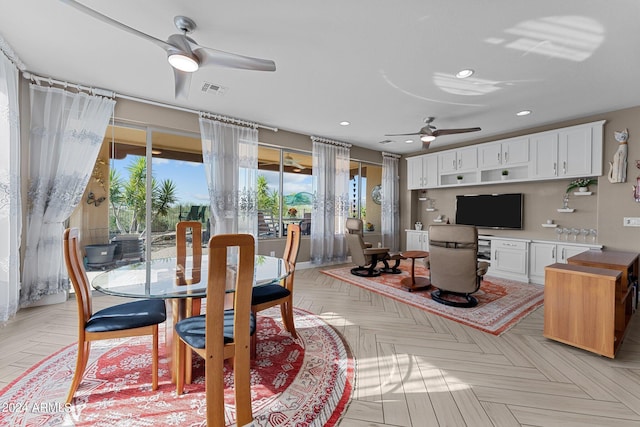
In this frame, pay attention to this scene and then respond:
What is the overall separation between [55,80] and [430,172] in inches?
254

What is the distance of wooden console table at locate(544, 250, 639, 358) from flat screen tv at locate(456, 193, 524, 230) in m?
2.55

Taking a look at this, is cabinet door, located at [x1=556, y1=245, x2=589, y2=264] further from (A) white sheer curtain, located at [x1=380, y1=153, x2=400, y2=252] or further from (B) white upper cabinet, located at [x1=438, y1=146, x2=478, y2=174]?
(A) white sheer curtain, located at [x1=380, y1=153, x2=400, y2=252]

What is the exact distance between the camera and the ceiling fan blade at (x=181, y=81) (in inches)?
92.1

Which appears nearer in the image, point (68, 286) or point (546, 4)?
point (546, 4)

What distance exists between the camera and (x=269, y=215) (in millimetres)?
5164

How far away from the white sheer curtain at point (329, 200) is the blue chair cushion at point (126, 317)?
146 inches

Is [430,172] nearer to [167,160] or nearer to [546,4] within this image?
[546,4]

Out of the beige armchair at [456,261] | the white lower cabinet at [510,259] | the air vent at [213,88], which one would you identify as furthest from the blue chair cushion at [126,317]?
the white lower cabinet at [510,259]

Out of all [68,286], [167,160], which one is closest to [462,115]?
[167,160]

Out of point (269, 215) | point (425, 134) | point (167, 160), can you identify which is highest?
point (425, 134)

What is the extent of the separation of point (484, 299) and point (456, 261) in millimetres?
948

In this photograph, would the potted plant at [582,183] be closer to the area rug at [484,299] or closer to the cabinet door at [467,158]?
the cabinet door at [467,158]

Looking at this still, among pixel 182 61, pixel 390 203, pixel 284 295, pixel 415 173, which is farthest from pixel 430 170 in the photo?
pixel 182 61

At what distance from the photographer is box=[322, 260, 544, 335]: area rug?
290 centimetres
